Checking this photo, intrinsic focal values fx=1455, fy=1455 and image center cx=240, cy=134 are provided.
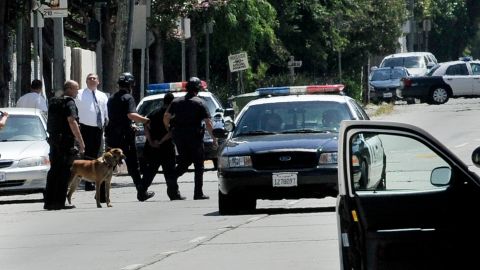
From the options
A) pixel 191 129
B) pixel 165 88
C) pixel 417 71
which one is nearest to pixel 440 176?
pixel 191 129

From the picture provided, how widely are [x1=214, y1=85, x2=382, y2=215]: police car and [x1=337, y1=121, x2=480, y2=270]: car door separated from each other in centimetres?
870

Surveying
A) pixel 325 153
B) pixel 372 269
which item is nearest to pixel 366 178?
pixel 372 269

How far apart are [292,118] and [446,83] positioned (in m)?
36.1

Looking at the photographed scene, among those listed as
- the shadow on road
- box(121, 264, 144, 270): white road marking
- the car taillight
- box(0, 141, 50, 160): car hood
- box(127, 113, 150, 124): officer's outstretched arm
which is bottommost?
the shadow on road

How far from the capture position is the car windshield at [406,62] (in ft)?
204

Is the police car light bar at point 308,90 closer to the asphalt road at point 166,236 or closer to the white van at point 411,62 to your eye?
the asphalt road at point 166,236

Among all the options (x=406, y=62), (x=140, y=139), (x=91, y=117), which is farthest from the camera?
(x=406, y=62)

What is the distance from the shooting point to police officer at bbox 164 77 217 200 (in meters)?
21.0

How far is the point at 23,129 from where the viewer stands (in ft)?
78.1

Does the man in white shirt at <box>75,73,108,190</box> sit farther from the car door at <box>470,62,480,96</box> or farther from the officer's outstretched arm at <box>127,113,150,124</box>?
the car door at <box>470,62,480,96</box>

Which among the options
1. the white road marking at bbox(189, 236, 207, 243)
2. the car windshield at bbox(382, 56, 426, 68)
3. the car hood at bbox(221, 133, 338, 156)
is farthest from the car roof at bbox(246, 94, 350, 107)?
the car windshield at bbox(382, 56, 426, 68)

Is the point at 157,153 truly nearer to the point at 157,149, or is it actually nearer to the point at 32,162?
the point at 157,149

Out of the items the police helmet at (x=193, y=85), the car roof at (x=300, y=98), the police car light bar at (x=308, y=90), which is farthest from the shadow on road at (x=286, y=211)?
the police helmet at (x=193, y=85)

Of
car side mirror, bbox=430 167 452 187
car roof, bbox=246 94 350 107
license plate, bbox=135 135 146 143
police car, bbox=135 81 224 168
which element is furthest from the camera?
license plate, bbox=135 135 146 143
